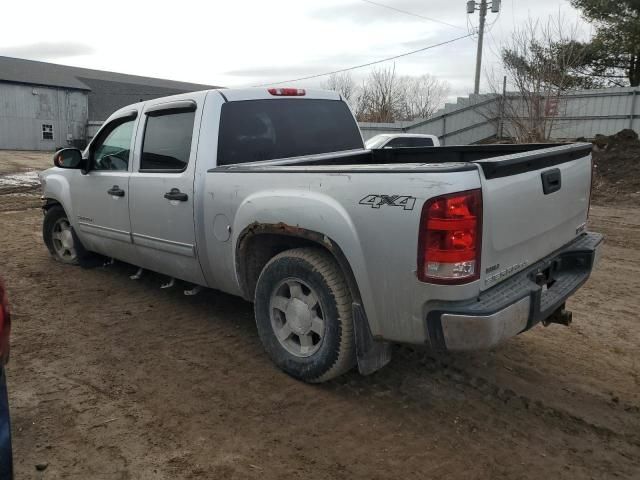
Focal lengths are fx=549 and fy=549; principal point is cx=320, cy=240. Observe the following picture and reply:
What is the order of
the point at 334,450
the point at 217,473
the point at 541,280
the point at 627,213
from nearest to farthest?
1. the point at 217,473
2. the point at 334,450
3. the point at 541,280
4. the point at 627,213

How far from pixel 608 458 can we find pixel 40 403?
3194 millimetres

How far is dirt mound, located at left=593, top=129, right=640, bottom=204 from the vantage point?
1281cm

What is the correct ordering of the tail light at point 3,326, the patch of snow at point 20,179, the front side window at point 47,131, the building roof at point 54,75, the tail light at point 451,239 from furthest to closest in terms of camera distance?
the front side window at point 47,131, the building roof at point 54,75, the patch of snow at point 20,179, the tail light at point 451,239, the tail light at point 3,326

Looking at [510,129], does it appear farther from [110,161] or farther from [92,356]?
[92,356]

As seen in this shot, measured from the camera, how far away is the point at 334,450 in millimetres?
2848

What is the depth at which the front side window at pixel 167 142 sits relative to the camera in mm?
4234

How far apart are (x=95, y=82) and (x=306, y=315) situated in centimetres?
4520

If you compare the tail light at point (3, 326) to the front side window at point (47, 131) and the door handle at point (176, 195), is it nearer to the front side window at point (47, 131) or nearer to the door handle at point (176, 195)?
the door handle at point (176, 195)

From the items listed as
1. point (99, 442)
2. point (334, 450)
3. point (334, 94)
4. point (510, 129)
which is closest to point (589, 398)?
point (334, 450)

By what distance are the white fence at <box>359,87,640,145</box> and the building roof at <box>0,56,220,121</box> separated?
2870cm

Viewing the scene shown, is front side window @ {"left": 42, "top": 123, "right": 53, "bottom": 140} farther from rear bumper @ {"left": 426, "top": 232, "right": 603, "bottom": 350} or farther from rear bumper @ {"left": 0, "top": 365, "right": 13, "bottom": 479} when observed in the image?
rear bumper @ {"left": 426, "top": 232, "right": 603, "bottom": 350}

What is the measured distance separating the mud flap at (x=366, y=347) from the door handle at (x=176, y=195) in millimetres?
1686

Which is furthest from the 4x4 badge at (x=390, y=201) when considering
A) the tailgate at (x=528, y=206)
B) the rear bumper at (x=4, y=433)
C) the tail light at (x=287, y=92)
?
the tail light at (x=287, y=92)

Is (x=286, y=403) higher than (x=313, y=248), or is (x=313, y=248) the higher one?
(x=313, y=248)
